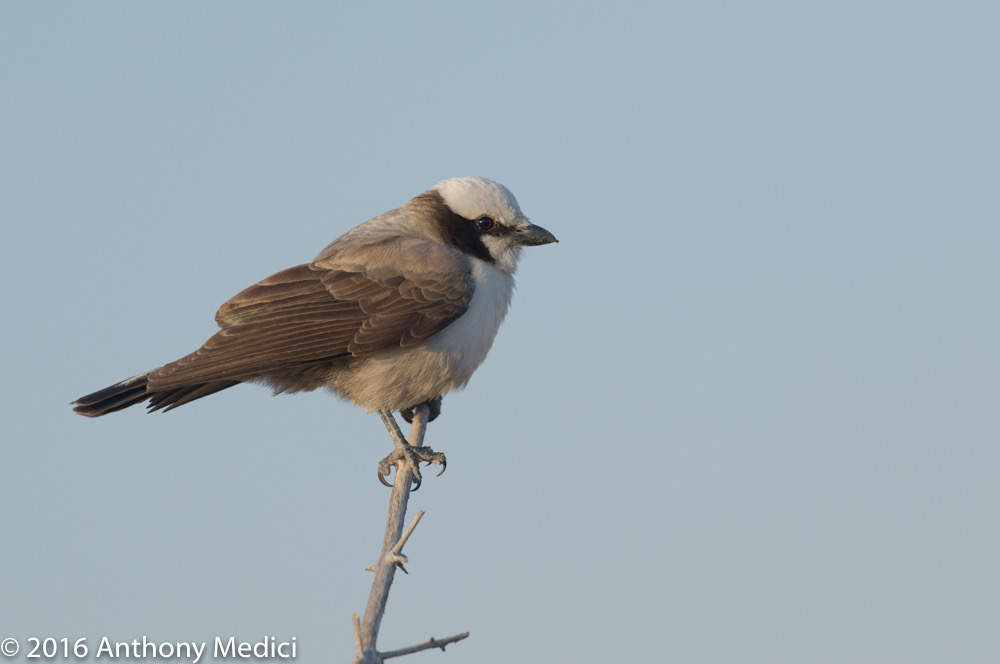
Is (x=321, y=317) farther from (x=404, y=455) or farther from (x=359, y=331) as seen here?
(x=404, y=455)

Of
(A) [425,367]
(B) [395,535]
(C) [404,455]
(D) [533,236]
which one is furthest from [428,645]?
(D) [533,236]

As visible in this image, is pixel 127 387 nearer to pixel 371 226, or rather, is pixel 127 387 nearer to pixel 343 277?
pixel 343 277

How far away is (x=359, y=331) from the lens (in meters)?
7.13

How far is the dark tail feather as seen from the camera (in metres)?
6.93

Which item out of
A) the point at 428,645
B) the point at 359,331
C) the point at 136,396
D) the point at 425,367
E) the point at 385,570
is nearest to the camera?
the point at 428,645

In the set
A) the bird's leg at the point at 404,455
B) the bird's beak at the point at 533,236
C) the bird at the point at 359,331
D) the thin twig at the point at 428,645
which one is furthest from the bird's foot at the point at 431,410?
the thin twig at the point at 428,645

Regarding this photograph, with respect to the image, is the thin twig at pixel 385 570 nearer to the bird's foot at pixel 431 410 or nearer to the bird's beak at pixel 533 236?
the bird's foot at pixel 431 410

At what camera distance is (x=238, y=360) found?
6891 millimetres

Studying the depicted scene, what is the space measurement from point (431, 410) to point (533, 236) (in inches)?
61.3

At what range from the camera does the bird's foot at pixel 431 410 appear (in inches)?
306

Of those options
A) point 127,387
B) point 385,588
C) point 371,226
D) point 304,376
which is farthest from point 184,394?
point 385,588

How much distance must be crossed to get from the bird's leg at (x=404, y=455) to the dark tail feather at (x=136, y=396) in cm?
114

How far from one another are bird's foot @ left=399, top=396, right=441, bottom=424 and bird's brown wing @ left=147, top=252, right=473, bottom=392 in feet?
2.39

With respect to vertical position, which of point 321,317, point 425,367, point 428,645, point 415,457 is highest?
point 321,317
